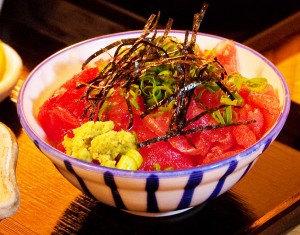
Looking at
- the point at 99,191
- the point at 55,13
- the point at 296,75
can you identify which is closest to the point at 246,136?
the point at 99,191

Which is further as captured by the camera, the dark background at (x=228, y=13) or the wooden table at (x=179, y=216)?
the dark background at (x=228, y=13)

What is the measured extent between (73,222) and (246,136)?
50 centimetres

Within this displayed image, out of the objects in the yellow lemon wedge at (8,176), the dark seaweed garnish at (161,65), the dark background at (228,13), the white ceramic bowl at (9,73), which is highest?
the dark seaweed garnish at (161,65)

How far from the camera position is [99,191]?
47.4 inches

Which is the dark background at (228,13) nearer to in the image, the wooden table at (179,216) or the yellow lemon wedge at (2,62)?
the yellow lemon wedge at (2,62)

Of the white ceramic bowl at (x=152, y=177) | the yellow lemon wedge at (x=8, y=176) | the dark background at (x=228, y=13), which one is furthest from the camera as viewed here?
the dark background at (x=228, y=13)

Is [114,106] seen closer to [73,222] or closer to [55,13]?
[73,222]

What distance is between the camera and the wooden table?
1.32 m

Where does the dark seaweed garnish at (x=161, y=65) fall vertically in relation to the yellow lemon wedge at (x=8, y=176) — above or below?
above

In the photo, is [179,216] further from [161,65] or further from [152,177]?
[161,65]

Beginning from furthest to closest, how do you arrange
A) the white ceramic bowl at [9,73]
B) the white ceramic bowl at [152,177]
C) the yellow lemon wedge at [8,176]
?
the white ceramic bowl at [9,73], the yellow lemon wedge at [8,176], the white ceramic bowl at [152,177]

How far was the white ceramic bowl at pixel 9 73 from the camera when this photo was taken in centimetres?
178

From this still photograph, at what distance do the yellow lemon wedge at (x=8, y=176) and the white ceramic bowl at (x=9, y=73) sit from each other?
295mm

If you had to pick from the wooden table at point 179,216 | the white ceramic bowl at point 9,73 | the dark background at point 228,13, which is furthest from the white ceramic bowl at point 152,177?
the dark background at point 228,13
